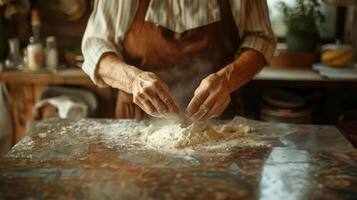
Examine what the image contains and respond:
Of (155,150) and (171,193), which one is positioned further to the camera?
(155,150)

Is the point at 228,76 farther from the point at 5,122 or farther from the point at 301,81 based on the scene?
the point at 5,122

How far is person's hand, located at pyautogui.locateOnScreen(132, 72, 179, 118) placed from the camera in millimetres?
1379

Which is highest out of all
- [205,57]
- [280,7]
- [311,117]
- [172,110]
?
[280,7]

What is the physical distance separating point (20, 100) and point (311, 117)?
1726 mm

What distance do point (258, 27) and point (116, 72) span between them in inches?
23.1

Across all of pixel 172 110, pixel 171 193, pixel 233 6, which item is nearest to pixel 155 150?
pixel 172 110

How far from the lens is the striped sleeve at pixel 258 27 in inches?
66.9

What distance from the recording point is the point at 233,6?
5.59 feet

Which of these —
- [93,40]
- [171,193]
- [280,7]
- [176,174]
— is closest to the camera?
[171,193]

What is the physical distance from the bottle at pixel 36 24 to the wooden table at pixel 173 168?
1192 mm

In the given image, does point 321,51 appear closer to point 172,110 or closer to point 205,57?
point 205,57

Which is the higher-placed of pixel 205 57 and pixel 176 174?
pixel 205 57

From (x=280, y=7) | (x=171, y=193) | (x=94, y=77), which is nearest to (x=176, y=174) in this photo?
(x=171, y=193)

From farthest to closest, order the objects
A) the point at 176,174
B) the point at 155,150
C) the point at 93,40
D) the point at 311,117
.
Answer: the point at 311,117
the point at 93,40
the point at 155,150
the point at 176,174
